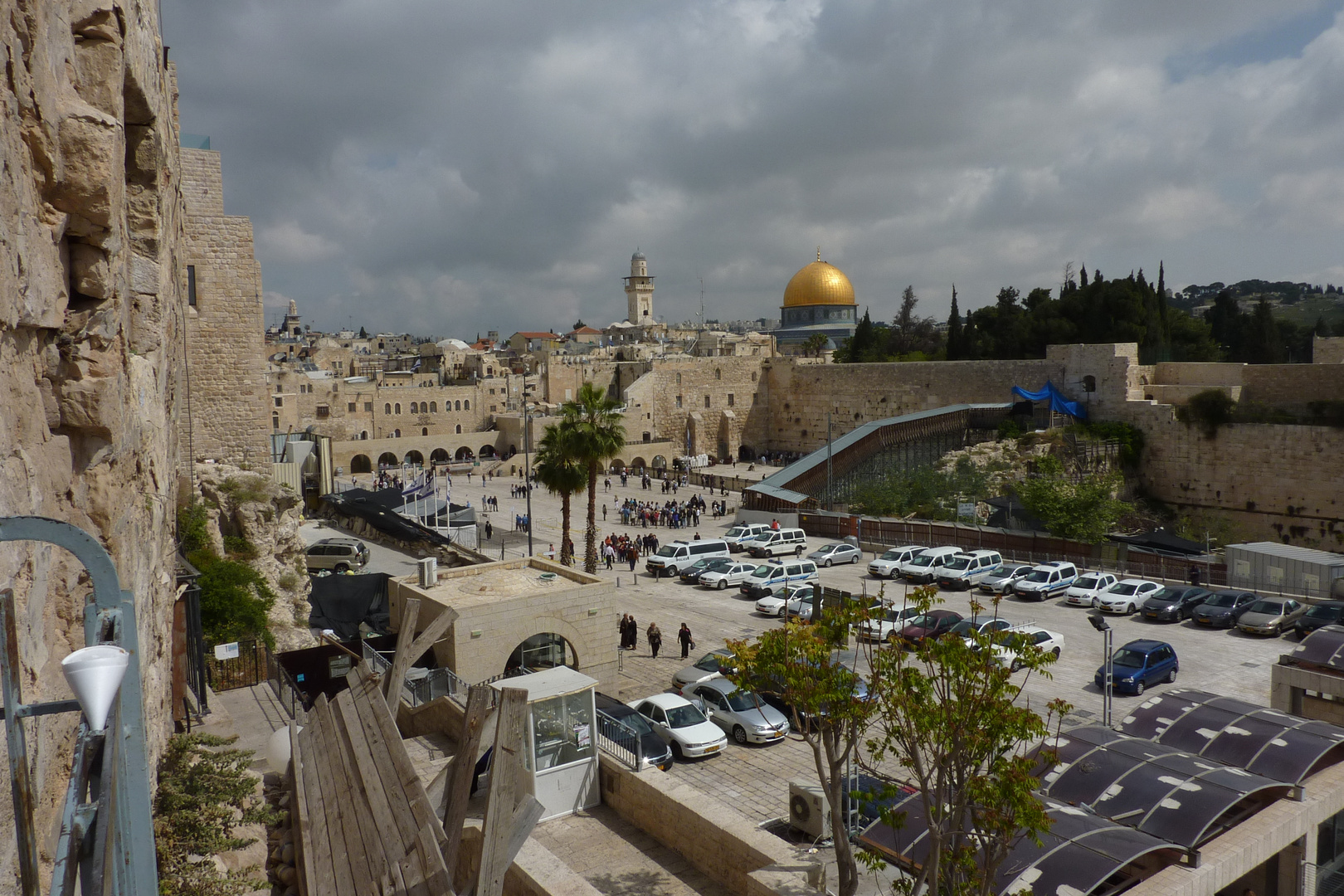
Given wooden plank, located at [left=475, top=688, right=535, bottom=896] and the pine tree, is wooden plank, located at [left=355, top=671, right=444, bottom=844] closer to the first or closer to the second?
wooden plank, located at [left=475, top=688, right=535, bottom=896]

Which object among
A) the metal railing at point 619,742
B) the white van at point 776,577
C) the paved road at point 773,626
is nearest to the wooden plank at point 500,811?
the metal railing at point 619,742

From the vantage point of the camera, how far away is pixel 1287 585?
58.6ft

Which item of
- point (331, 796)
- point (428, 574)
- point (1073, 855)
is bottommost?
point (1073, 855)

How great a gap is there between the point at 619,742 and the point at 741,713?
2.83 metres

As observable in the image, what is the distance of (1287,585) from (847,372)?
89.2 ft

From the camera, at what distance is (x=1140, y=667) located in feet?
42.0

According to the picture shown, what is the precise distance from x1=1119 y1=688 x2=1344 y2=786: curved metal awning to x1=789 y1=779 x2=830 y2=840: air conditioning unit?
10.2 ft

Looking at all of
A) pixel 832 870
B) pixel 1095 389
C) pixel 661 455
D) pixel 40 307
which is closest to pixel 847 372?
pixel 661 455

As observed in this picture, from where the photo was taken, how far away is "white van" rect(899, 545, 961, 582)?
19.8 metres

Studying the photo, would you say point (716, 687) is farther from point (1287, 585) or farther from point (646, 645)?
point (1287, 585)

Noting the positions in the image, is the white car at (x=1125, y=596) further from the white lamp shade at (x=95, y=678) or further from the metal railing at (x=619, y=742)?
the white lamp shade at (x=95, y=678)

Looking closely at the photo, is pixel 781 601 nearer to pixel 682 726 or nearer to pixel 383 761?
pixel 682 726

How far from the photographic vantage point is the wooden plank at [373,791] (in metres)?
4.87

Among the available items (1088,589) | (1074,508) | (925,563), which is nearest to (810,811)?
(1088,589)
